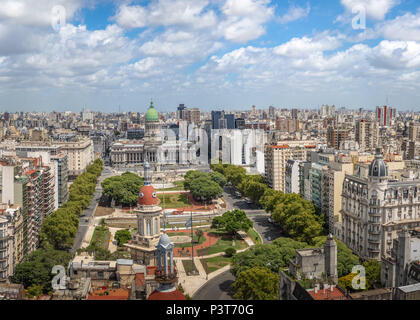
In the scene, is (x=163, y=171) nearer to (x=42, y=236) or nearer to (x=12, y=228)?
(x=42, y=236)

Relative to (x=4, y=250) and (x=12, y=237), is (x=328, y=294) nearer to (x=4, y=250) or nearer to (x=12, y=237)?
(x=4, y=250)

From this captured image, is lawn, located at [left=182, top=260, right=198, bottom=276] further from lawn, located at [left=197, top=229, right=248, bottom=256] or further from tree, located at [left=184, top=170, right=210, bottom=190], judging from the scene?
tree, located at [left=184, top=170, right=210, bottom=190]

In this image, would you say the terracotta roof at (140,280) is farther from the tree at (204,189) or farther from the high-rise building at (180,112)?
the high-rise building at (180,112)

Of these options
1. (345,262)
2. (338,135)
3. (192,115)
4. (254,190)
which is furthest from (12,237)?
(192,115)

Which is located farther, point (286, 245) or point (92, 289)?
point (286, 245)

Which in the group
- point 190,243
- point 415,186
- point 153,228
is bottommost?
point 190,243

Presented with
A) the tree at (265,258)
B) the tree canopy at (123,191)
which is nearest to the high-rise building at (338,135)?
the tree canopy at (123,191)
